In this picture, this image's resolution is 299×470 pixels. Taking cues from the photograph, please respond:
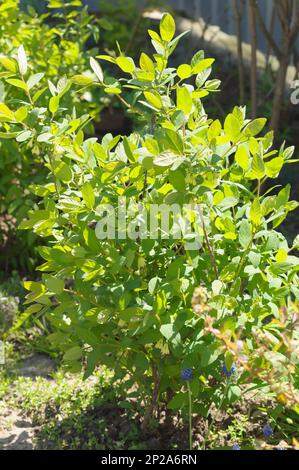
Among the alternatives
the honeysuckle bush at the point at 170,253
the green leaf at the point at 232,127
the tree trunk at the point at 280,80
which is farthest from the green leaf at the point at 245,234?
the tree trunk at the point at 280,80

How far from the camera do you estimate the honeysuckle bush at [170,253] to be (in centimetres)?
246

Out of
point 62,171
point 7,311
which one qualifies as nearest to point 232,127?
point 62,171

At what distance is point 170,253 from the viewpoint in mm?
2627

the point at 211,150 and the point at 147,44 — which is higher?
the point at 211,150

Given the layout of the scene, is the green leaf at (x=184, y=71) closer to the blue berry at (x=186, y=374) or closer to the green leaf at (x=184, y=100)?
the green leaf at (x=184, y=100)

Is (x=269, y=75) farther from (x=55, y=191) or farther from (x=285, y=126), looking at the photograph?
(x=55, y=191)

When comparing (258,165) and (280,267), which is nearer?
(258,165)

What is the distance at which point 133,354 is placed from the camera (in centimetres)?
277

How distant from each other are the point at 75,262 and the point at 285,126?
3.43 meters

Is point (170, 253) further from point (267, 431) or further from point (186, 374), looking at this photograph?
point (267, 431)

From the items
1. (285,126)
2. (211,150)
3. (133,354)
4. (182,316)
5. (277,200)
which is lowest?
(285,126)

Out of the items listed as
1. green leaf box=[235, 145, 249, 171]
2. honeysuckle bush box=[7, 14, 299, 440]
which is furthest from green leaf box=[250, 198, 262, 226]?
green leaf box=[235, 145, 249, 171]

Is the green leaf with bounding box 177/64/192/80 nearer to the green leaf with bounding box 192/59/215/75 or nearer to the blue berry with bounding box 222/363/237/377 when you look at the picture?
the green leaf with bounding box 192/59/215/75
